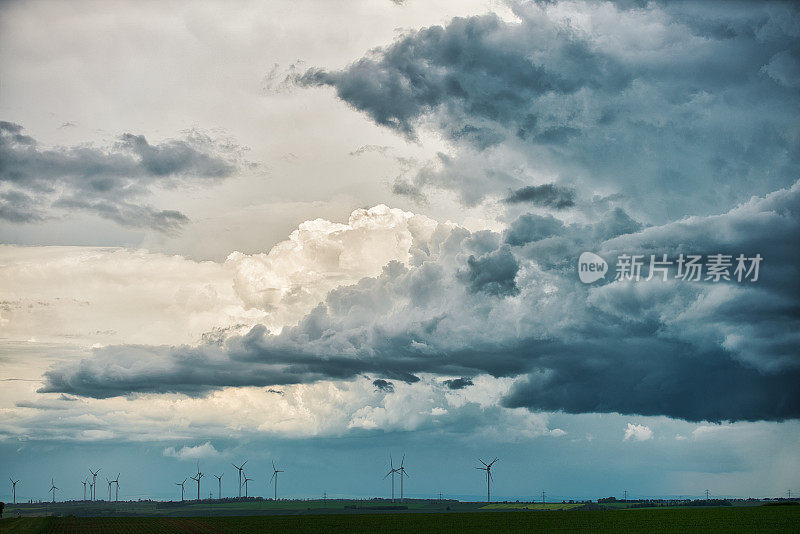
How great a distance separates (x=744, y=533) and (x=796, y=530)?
576 inches

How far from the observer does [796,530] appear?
653 feet

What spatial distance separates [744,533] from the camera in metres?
196
